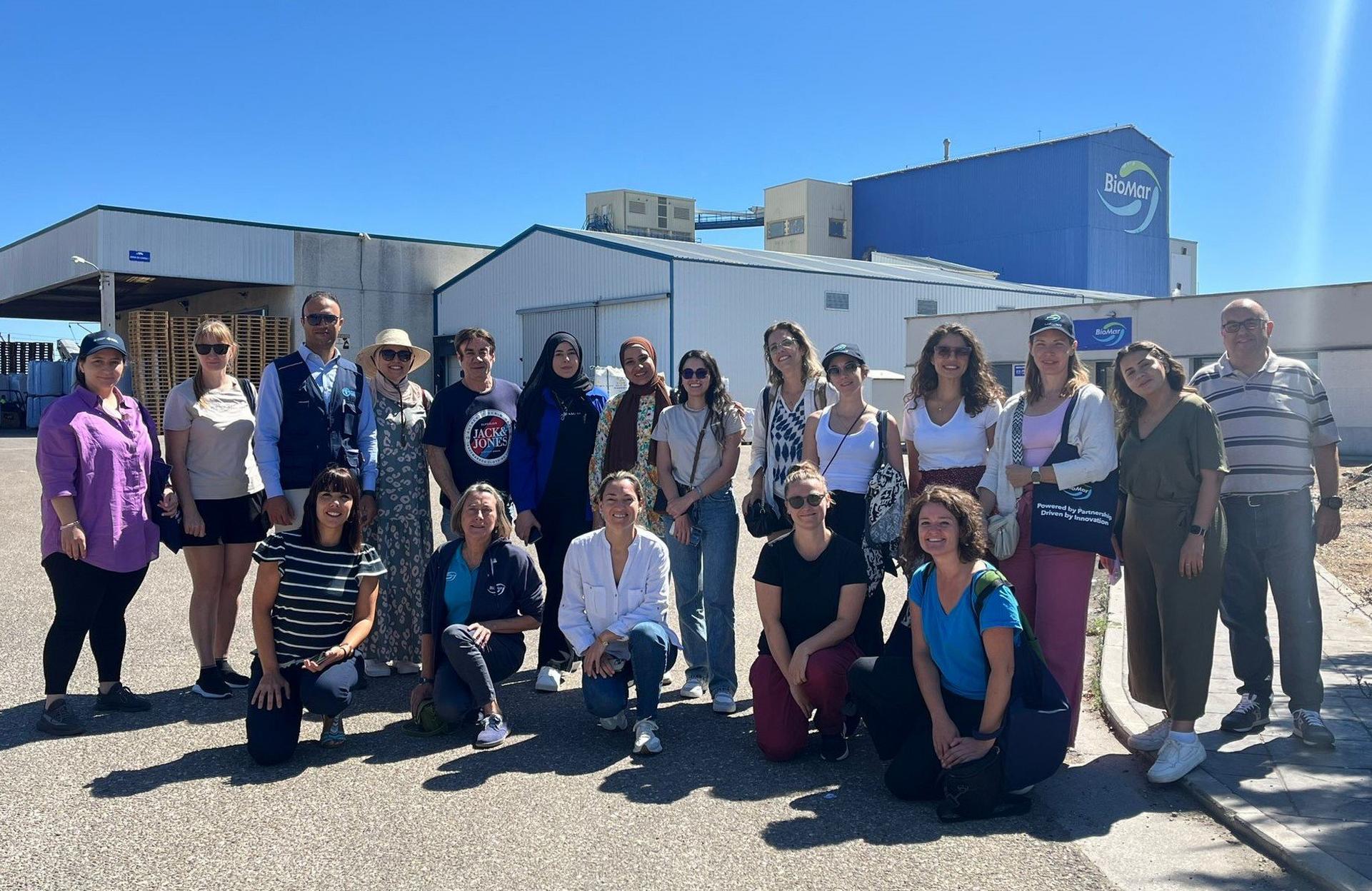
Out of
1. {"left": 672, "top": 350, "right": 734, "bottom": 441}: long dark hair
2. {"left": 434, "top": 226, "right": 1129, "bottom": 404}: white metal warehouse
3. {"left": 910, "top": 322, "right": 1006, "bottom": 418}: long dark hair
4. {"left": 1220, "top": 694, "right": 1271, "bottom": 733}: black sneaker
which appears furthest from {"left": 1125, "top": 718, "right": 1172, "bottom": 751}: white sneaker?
{"left": 434, "top": 226, "right": 1129, "bottom": 404}: white metal warehouse

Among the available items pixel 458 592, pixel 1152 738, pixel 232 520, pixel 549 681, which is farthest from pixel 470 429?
pixel 1152 738

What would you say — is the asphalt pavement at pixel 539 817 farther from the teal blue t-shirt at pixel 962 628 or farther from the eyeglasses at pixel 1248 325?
the eyeglasses at pixel 1248 325

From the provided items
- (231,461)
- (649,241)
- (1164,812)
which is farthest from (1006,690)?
(649,241)

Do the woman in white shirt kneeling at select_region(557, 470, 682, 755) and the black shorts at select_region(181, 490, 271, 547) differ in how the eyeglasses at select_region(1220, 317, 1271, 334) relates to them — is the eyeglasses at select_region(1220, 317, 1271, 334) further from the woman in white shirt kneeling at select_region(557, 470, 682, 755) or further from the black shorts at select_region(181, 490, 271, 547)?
the black shorts at select_region(181, 490, 271, 547)

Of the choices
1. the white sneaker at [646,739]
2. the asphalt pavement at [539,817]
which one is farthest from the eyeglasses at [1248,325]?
the white sneaker at [646,739]

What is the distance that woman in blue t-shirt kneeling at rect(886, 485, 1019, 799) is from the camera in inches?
157

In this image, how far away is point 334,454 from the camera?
5539 millimetres

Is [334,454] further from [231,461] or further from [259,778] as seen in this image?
[259,778]

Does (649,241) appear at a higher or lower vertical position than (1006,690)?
higher

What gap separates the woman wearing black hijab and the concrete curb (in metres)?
2.82

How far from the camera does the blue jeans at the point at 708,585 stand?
5406mm

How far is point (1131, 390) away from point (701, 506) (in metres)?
2.17

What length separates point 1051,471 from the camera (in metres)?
4.43

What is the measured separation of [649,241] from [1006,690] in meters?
28.3
